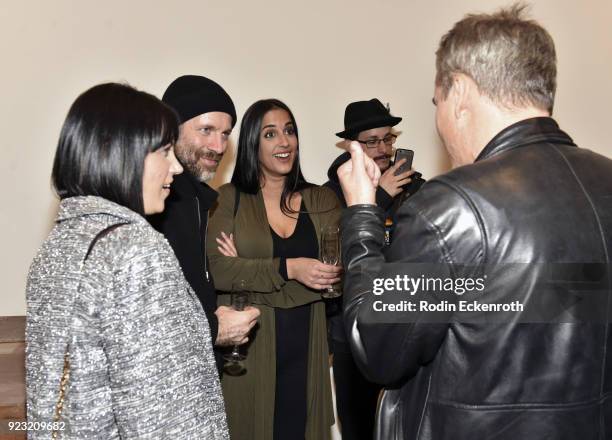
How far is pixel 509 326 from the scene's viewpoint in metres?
1.24

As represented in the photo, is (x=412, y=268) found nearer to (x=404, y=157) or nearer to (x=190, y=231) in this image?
(x=190, y=231)

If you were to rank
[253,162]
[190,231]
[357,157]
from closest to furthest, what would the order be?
[357,157] < [190,231] < [253,162]

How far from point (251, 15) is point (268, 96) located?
483 mm

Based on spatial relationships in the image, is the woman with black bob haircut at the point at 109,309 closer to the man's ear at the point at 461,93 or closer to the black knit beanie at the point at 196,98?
the man's ear at the point at 461,93

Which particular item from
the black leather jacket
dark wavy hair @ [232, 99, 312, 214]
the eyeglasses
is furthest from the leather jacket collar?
the eyeglasses

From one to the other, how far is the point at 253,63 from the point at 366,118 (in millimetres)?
786

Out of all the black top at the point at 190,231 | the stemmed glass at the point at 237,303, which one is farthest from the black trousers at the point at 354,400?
the black top at the point at 190,231

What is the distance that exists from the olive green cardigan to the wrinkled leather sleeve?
1543 millimetres

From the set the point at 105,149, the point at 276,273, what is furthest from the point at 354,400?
the point at 105,149

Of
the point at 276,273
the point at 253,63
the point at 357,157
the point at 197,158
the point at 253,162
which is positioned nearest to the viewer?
the point at 357,157

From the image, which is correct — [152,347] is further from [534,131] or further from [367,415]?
[367,415]

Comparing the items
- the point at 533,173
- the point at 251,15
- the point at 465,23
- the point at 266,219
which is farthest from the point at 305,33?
the point at 533,173

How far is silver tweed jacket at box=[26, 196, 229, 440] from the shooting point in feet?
4.29

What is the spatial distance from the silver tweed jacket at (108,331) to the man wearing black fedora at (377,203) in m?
Answer: 1.84
